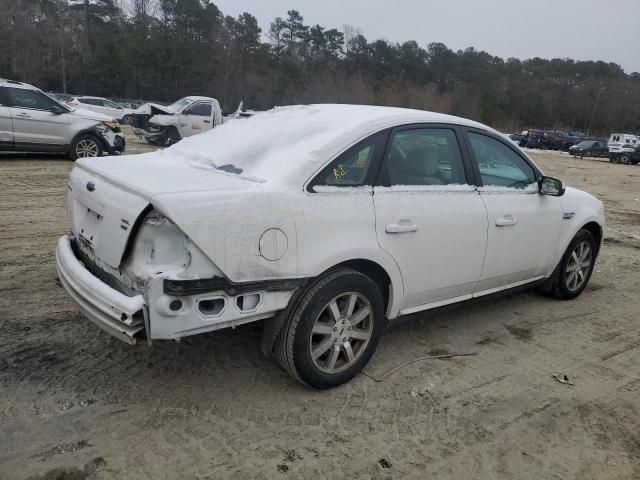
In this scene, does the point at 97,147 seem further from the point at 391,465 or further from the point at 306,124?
the point at 391,465

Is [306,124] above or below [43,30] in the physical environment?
below

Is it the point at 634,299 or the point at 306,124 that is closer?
the point at 306,124

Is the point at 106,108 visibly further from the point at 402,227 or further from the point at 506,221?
the point at 402,227

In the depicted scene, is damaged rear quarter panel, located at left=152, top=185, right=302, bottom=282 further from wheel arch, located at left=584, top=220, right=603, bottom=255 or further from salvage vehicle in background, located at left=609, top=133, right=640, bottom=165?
salvage vehicle in background, located at left=609, top=133, right=640, bottom=165

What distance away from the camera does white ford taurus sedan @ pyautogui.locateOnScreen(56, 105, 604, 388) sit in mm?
2643

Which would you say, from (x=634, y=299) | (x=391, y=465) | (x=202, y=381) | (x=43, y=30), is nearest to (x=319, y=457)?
(x=391, y=465)

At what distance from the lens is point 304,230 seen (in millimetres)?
2873

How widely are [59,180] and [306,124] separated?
25.0ft

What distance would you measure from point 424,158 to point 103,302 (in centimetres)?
223

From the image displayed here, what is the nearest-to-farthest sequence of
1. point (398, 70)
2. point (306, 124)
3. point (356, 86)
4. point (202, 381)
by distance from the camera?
point (202, 381)
point (306, 124)
point (356, 86)
point (398, 70)

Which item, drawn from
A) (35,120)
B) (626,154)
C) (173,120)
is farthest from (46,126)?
(626,154)

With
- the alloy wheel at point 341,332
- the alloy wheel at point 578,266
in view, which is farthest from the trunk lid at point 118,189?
the alloy wheel at point 578,266

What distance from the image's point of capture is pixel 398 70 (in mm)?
90375

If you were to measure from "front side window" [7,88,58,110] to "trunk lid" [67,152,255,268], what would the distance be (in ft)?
29.1
